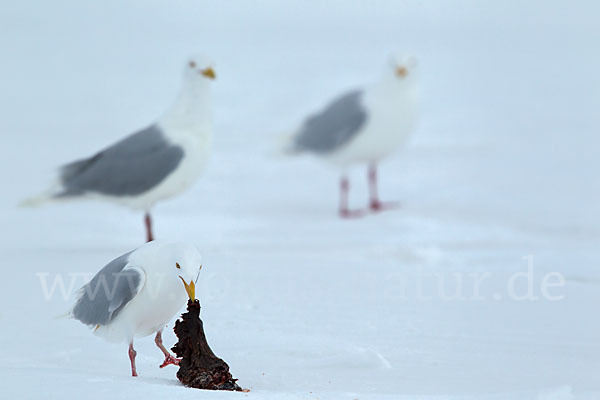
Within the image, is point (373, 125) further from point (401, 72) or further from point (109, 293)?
point (109, 293)

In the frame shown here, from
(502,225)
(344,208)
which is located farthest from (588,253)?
(344,208)

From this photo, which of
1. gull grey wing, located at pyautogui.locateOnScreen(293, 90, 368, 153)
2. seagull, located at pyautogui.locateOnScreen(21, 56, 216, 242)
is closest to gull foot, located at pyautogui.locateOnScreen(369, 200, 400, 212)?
gull grey wing, located at pyautogui.locateOnScreen(293, 90, 368, 153)

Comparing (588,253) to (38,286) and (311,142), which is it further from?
(38,286)

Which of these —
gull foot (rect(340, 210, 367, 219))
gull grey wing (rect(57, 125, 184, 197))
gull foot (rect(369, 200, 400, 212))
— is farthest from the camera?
gull foot (rect(369, 200, 400, 212))

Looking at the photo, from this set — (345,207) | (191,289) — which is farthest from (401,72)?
(191,289)

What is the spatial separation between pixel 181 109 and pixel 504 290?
78.6 inches

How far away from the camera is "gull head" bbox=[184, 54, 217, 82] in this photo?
5516mm

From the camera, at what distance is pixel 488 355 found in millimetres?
3713

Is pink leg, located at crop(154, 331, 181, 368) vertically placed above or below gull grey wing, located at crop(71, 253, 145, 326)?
below

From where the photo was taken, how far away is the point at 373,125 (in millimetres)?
6742

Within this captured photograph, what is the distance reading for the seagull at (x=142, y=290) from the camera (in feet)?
9.98

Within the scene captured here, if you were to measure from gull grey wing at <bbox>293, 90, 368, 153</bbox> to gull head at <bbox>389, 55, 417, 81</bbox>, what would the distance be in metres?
0.30

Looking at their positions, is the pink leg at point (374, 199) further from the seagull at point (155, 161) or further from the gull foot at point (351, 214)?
the seagull at point (155, 161)

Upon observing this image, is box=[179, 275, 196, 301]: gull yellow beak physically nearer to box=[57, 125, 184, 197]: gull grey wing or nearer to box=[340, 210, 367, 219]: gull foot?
box=[57, 125, 184, 197]: gull grey wing
